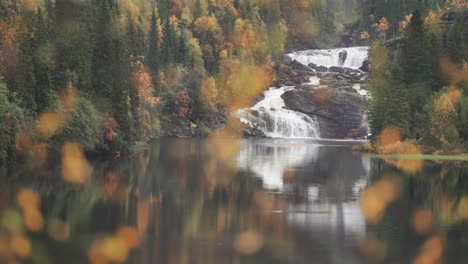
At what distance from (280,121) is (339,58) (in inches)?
1858

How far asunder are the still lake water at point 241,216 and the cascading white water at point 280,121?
260 ft

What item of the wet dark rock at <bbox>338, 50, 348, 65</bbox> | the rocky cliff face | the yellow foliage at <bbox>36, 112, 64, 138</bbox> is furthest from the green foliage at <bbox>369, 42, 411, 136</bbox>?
the wet dark rock at <bbox>338, 50, 348, 65</bbox>

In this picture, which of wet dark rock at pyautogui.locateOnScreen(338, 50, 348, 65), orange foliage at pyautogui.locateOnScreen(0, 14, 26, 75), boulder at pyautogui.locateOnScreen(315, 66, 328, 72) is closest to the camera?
orange foliage at pyautogui.locateOnScreen(0, 14, 26, 75)

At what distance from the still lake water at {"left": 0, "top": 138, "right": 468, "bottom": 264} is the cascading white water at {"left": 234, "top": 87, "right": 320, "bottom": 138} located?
7927 cm

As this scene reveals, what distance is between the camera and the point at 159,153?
84812 millimetres

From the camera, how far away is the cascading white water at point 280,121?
142 metres


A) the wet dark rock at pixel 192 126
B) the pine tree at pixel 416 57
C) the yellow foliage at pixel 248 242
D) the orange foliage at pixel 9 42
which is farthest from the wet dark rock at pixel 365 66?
the yellow foliage at pixel 248 242

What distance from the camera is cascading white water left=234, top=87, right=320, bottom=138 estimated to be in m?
142

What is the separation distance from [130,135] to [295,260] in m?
55.8

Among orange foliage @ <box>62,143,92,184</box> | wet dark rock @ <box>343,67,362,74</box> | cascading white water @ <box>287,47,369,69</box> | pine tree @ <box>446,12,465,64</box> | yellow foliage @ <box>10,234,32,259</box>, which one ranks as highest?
cascading white water @ <box>287,47,369,69</box>

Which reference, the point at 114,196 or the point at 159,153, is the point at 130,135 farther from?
the point at 114,196

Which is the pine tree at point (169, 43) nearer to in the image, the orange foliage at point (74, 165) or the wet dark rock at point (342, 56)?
the wet dark rock at point (342, 56)

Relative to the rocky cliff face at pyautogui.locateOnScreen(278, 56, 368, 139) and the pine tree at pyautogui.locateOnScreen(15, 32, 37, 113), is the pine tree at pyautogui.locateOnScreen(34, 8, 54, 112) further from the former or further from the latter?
the rocky cliff face at pyautogui.locateOnScreen(278, 56, 368, 139)

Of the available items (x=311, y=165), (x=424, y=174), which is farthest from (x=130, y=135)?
(x=424, y=174)
